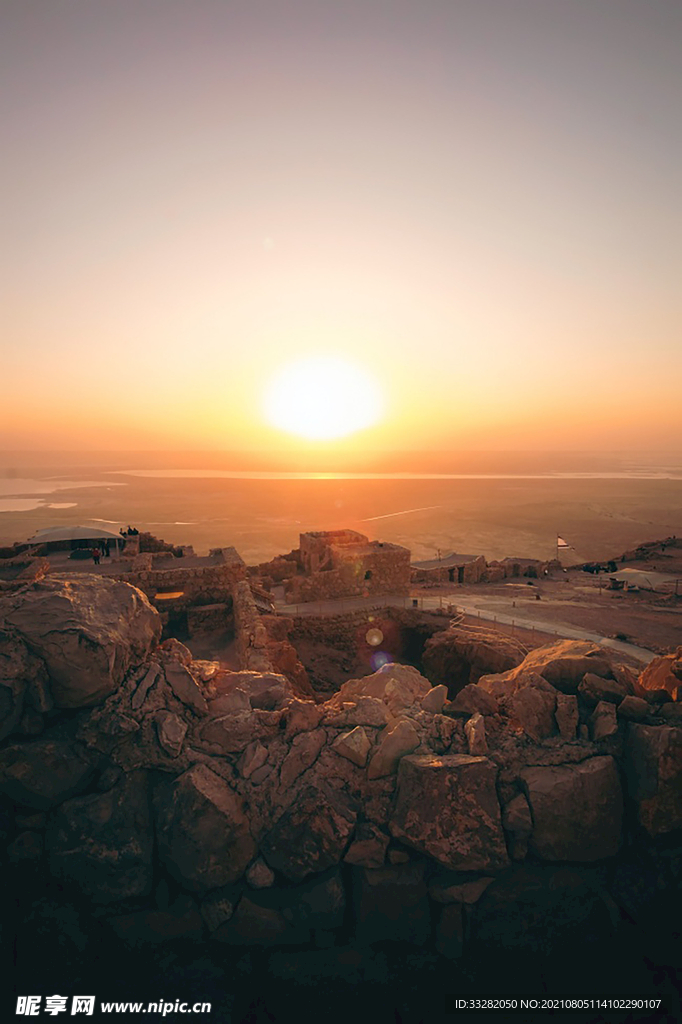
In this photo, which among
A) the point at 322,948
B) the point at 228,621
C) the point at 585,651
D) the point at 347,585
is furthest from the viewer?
the point at 347,585

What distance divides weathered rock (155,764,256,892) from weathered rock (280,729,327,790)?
0.44 meters

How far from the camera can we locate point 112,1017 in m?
3.73

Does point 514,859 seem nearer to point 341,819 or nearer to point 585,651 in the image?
point 341,819

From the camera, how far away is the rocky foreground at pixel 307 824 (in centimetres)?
390

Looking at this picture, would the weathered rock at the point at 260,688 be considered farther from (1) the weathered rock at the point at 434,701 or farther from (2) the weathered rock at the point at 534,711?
(2) the weathered rock at the point at 534,711

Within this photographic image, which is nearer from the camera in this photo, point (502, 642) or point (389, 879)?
point (389, 879)

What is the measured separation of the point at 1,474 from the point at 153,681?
469ft

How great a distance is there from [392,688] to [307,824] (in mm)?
1658

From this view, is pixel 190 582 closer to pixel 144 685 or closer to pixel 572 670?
pixel 144 685

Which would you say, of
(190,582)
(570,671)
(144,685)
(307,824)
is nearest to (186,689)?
(144,685)

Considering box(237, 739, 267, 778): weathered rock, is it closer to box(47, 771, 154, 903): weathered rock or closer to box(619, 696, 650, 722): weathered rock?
box(47, 771, 154, 903): weathered rock

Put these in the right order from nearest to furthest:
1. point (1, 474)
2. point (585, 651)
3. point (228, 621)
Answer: point (585, 651), point (228, 621), point (1, 474)

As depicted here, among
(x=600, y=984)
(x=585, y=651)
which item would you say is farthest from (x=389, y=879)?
(x=585, y=651)

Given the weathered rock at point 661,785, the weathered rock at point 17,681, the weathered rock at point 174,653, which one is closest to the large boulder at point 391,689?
the weathered rock at point 174,653
